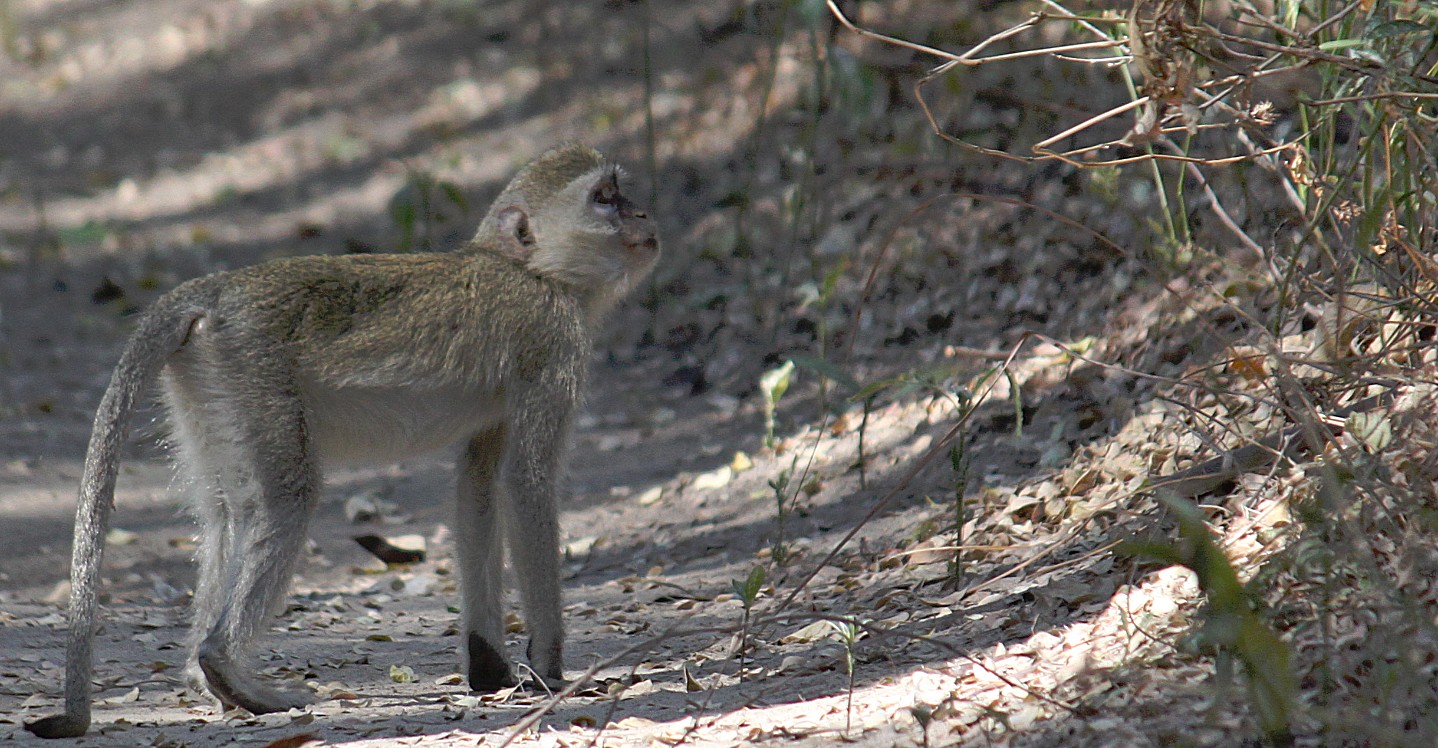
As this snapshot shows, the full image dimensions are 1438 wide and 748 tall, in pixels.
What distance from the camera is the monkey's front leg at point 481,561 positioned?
4.68m

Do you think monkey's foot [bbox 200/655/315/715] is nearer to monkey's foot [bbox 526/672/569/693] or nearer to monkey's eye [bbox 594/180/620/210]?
monkey's foot [bbox 526/672/569/693]

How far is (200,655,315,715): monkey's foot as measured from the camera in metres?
4.18

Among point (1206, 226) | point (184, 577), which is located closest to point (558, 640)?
point (184, 577)

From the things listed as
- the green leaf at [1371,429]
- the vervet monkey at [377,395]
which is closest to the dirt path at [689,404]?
the vervet monkey at [377,395]

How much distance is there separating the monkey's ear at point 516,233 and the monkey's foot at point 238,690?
72.8 inches

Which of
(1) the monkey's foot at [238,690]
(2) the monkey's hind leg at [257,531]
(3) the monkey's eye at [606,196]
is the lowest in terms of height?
(1) the monkey's foot at [238,690]

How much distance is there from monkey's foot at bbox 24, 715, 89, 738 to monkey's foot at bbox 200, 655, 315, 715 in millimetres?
375

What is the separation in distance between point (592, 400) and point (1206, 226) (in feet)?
13.1

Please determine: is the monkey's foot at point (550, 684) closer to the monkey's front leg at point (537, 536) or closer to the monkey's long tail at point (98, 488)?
the monkey's front leg at point (537, 536)

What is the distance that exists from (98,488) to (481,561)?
1357 mm

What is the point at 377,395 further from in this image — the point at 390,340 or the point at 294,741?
the point at 294,741

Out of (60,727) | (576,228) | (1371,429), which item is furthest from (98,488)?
(1371,429)

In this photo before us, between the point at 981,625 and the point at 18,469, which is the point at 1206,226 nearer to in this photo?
the point at 981,625

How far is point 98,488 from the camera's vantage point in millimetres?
4055
